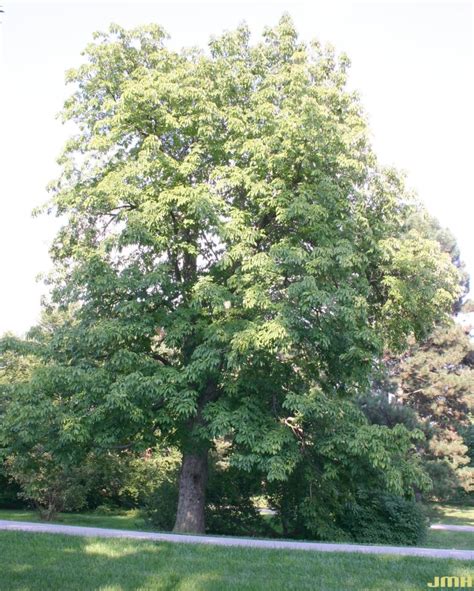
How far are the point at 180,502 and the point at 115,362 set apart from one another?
3811 millimetres

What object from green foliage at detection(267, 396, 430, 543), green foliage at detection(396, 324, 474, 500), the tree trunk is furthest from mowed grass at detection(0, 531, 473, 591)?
green foliage at detection(396, 324, 474, 500)

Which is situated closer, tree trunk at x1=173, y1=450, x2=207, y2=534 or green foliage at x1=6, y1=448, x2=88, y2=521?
tree trunk at x1=173, y1=450, x2=207, y2=534

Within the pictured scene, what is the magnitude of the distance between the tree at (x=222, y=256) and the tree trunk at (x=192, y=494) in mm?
36

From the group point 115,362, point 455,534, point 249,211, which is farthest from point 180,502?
point 455,534

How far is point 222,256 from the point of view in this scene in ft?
41.7

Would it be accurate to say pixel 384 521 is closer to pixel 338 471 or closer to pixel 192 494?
pixel 338 471

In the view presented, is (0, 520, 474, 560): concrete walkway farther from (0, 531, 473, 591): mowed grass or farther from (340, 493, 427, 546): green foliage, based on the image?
(340, 493, 427, 546): green foliage

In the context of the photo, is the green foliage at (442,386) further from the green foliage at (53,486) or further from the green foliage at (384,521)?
the green foliage at (53,486)

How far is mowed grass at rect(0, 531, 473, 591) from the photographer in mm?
6164

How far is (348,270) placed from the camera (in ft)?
40.8

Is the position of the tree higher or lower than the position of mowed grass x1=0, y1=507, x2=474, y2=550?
higher

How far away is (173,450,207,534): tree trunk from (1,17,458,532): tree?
36 millimetres

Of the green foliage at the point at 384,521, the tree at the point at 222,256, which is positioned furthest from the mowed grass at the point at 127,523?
the tree at the point at 222,256

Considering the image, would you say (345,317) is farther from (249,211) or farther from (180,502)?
(180,502)
